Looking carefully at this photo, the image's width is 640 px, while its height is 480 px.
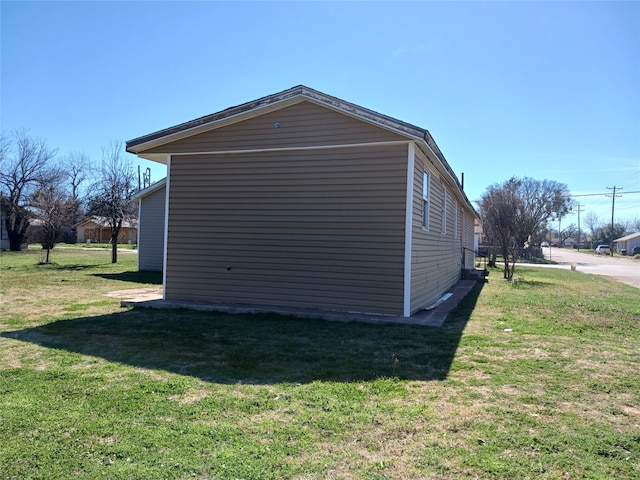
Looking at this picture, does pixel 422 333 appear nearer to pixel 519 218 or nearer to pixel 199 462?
pixel 199 462

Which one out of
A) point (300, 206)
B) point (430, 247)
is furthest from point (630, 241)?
point (300, 206)

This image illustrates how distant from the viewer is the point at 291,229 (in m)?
7.86

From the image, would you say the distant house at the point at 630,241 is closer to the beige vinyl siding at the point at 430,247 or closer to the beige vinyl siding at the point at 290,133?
the beige vinyl siding at the point at 430,247

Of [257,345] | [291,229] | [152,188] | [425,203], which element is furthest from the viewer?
[152,188]

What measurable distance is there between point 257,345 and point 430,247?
4.69 m

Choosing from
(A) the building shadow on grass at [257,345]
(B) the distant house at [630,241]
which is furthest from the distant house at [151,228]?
(B) the distant house at [630,241]

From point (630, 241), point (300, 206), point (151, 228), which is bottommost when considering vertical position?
point (151, 228)

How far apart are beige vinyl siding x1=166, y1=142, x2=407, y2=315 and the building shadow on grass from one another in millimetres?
784

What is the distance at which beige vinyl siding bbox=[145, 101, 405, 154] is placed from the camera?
727 centimetres

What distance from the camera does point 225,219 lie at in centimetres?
835

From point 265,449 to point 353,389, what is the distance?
4.36 ft

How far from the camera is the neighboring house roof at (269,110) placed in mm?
6820

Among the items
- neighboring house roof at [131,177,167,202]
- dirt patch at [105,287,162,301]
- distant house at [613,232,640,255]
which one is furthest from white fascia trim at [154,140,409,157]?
distant house at [613,232,640,255]

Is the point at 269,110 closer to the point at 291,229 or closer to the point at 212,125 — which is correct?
the point at 212,125
